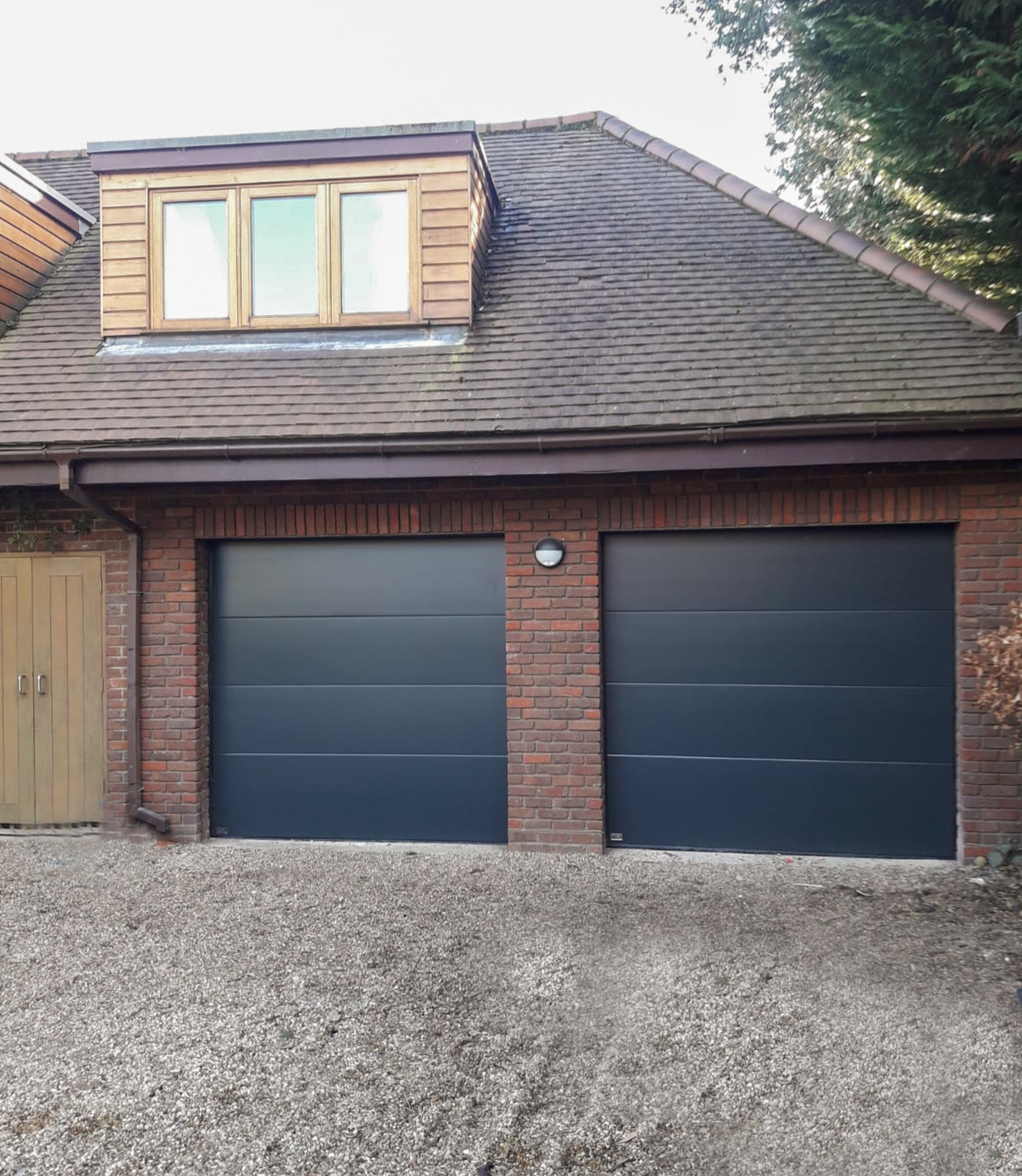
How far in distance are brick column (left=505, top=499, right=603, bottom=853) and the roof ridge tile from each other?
2.93m

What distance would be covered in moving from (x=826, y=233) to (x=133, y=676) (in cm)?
620

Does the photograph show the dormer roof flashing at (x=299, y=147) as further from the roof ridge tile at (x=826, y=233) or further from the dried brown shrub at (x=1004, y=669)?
the dried brown shrub at (x=1004, y=669)

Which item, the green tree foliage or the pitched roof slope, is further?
the pitched roof slope

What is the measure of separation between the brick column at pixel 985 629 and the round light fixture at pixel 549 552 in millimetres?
2521

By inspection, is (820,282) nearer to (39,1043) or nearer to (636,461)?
(636,461)

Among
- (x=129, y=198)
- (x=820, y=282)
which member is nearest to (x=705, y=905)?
(x=820, y=282)

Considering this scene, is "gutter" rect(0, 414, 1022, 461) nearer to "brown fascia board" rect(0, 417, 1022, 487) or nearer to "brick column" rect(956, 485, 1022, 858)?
"brown fascia board" rect(0, 417, 1022, 487)

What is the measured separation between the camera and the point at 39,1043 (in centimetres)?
361

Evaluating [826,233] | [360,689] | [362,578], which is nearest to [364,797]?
[360,689]

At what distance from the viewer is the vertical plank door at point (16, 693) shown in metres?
6.63

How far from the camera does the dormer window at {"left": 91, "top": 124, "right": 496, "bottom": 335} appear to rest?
707 centimetres

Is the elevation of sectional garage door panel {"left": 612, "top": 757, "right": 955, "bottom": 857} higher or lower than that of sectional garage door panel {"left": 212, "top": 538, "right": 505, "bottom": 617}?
lower

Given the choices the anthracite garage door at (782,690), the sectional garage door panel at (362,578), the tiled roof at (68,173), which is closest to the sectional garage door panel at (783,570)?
the anthracite garage door at (782,690)

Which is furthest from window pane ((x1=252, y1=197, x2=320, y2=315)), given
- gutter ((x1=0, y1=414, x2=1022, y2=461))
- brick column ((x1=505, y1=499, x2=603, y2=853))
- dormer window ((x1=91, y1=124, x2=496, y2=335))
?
brick column ((x1=505, y1=499, x2=603, y2=853))
